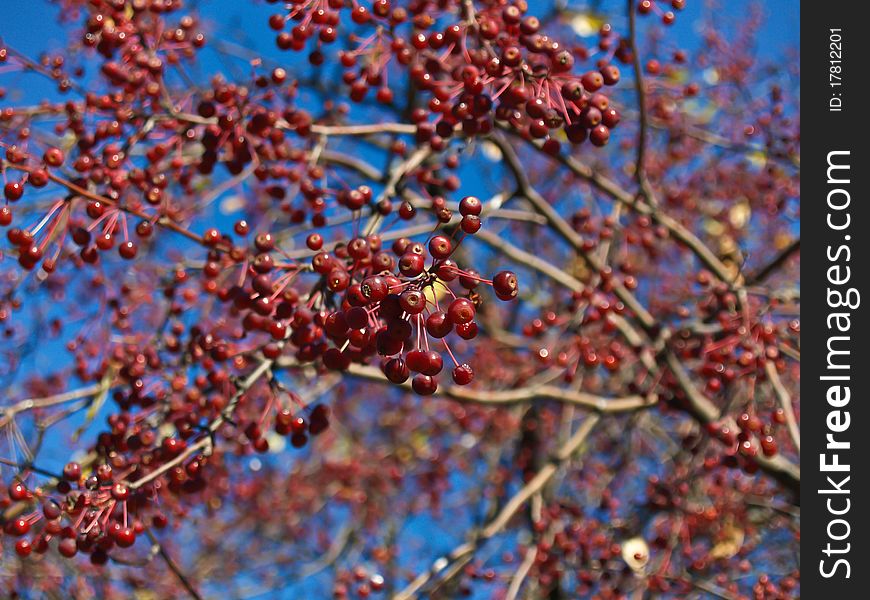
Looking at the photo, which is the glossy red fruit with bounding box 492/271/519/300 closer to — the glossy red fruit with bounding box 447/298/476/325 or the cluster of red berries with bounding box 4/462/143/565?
the glossy red fruit with bounding box 447/298/476/325

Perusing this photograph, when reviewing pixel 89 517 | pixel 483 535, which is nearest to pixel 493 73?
pixel 89 517

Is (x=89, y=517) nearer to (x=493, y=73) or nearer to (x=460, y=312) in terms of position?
(x=460, y=312)

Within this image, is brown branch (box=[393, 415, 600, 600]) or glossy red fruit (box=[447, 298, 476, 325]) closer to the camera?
glossy red fruit (box=[447, 298, 476, 325])

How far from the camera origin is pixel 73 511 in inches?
75.7

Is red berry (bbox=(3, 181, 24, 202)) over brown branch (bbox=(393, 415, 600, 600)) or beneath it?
over

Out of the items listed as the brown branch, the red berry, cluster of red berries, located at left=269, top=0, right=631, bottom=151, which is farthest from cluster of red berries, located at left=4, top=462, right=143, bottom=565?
cluster of red berries, located at left=269, top=0, right=631, bottom=151

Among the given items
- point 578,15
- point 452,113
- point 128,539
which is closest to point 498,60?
point 452,113

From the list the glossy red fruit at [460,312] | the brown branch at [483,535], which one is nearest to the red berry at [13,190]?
the glossy red fruit at [460,312]

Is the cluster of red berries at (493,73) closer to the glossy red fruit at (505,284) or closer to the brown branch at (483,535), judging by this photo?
the glossy red fruit at (505,284)

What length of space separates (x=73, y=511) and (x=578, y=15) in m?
4.60

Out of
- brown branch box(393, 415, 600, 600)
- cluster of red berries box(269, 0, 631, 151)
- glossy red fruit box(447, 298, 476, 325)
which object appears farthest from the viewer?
brown branch box(393, 415, 600, 600)

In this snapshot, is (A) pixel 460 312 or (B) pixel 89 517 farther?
(B) pixel 89 517

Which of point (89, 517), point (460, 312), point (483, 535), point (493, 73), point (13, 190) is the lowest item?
point (483, 535)

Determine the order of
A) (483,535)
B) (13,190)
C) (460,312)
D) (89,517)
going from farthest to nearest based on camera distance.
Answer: (483,535)
(13,190)
(89,517)
(460,312)
